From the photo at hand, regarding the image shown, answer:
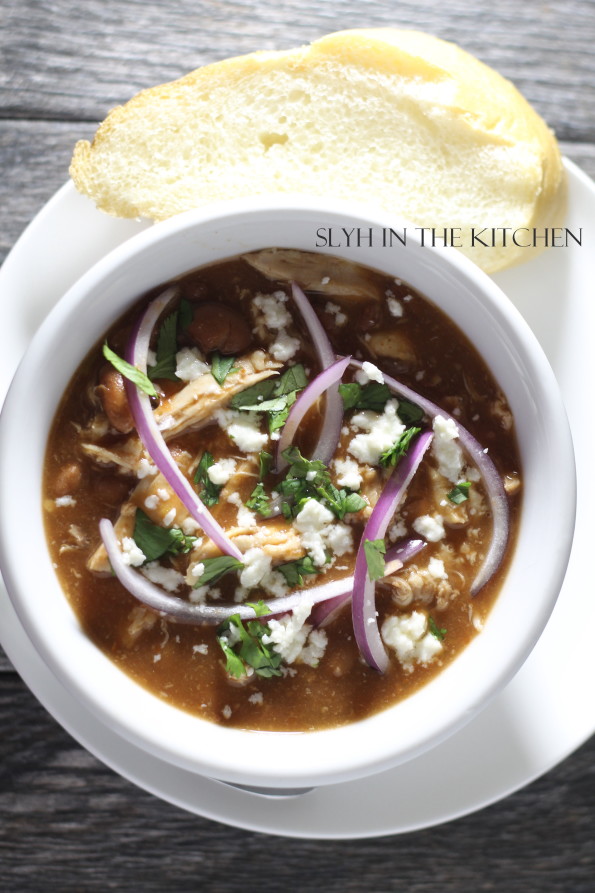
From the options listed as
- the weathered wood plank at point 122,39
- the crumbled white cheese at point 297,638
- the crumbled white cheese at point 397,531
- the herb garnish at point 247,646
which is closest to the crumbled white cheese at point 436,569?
the crumbled white cheese at point 397,531

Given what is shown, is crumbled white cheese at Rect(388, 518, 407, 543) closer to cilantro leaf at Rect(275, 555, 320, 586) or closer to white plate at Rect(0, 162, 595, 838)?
cilantro leaf at Rect(275, 555, 320, 586)

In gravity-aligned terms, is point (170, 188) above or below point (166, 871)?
above

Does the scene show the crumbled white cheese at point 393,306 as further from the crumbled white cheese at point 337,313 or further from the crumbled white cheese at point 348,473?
the crumbled white cheese at point 348,473

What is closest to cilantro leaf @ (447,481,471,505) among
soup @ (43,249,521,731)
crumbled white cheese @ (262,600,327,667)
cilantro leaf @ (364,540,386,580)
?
soup @ (43,249,521,731)

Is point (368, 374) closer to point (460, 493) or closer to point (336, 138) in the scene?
point (460, 493)

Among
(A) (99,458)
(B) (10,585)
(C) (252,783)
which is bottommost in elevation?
(C) (252,783)

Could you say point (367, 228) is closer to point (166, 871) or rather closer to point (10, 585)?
point (10, 585)

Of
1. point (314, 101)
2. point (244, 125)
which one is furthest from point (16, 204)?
point (314, 101)
